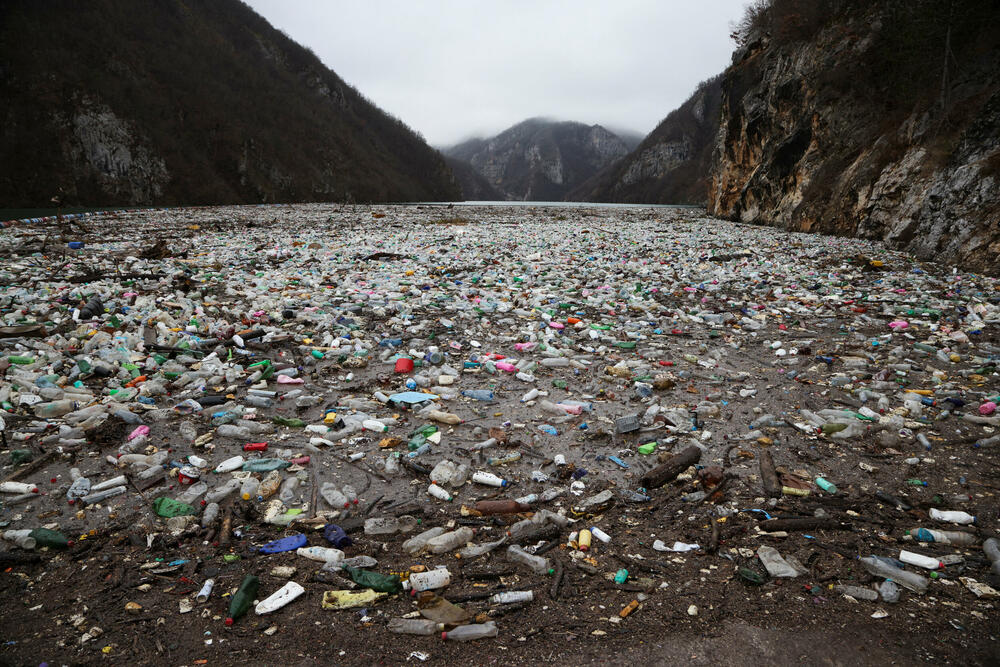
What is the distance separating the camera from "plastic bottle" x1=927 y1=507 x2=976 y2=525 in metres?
2.17

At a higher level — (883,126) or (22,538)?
(883,126)

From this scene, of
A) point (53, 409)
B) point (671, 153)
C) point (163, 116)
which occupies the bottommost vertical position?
point (53, 409)

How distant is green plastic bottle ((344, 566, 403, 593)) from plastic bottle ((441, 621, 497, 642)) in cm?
32

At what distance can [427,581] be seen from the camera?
6.24ft

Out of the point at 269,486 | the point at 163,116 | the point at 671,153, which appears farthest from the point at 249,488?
the point at 671,153

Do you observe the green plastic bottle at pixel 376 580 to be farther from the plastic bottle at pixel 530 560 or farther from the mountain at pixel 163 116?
the mountain at pixel 163 116

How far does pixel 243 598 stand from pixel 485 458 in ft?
4.83

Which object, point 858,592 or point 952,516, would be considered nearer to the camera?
point 858,592

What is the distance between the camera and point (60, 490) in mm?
2449

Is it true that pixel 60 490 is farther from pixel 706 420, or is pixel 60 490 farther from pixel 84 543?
pixel 706 420

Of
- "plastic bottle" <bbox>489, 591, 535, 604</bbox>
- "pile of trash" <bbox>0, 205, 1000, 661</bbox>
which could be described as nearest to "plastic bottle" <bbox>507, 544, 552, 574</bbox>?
"pile of trash" <bbox>0, 205, 1000, 661</bbox>

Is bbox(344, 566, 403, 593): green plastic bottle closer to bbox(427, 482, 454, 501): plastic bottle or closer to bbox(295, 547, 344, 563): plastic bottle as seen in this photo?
bbox(295, 547, 344, 563): plastic bottle

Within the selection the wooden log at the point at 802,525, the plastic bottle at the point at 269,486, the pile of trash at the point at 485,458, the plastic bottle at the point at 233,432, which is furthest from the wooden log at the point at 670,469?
the plastic bottle at the point at 233,432

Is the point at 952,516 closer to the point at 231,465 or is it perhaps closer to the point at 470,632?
the point at 470,632
